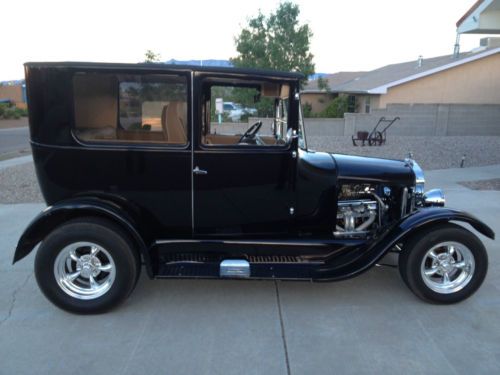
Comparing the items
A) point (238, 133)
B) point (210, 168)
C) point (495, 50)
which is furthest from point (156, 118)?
point (495, 50)

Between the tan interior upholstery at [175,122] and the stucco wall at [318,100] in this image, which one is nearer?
the tan interior upholstery at [175,122]

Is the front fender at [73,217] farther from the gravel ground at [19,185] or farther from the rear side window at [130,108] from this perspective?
the gravel ground at [19,185]

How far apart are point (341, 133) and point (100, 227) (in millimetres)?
15250

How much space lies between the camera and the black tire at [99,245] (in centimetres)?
332

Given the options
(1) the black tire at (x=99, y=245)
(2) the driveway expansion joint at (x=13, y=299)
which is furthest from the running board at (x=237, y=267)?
(2) the driveway expansion joint at (x=13, y=299)

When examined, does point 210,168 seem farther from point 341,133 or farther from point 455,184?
point 341,133

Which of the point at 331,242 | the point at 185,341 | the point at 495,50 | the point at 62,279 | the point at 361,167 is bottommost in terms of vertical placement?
the point at 185,341

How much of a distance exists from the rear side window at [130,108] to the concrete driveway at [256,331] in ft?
4.61

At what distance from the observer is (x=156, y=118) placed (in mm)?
3678

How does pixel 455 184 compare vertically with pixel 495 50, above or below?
below

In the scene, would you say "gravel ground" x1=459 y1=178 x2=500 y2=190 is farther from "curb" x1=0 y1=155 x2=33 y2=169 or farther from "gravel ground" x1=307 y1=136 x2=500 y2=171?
"curb" x1=0 y1=155 x2=33 y2=169

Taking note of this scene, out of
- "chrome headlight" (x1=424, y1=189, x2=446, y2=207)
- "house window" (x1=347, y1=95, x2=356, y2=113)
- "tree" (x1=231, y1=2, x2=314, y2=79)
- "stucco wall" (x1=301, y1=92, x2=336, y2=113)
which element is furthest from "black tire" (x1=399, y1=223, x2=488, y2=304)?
"stucco wall" (x1=301, y1=92, x2=336, y2=113)

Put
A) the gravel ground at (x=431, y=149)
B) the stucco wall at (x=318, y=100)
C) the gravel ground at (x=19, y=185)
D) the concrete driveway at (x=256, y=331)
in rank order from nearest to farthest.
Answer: the concrete driveway at (x=256, y=331) → the gravel ground at (x=19, y=185) → the gravel ground at (x=431, y=149) → the stucco wall at (x=318, y=100)

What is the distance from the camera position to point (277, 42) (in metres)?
18.2
